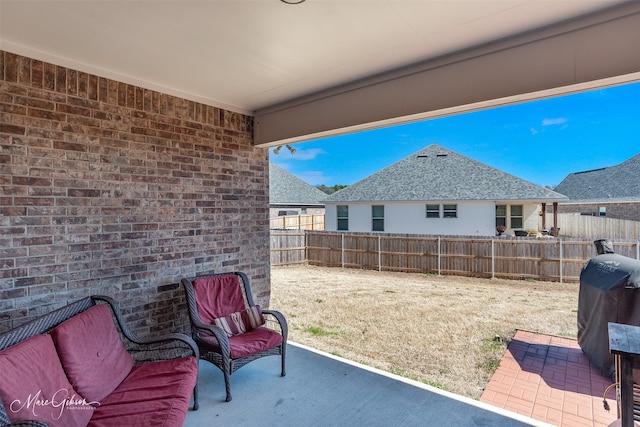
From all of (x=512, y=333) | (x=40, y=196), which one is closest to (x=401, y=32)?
(x=40, y=196)

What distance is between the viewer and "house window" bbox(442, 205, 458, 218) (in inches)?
518

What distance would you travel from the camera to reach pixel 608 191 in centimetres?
1877

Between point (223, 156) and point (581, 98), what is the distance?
81.7ft

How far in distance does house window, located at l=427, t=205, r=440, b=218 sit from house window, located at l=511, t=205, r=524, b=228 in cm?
282

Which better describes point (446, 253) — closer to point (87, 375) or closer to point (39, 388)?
point (87, 375)

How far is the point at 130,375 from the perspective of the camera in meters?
2.52

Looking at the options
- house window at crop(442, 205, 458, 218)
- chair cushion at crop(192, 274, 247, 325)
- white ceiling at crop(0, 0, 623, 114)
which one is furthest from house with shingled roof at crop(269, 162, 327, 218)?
white ceiling at crop(0, 0, 623, 114)

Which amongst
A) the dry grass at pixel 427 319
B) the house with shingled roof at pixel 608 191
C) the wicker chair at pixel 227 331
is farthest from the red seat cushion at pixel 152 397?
the house with shingled roof at pixel 608 191

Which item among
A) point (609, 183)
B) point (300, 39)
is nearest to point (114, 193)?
point (300, 39)

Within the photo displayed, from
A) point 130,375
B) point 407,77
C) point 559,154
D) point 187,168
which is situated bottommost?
point 130,375

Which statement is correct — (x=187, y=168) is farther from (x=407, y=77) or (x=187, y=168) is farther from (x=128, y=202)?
(x=407, y=77)

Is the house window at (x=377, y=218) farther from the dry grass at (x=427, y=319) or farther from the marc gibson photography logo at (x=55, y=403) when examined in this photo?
the marc gibson photography logo at (x=55, y=403)

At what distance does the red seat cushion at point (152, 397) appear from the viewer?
6.42 feet

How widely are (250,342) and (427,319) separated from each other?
13.1ft
